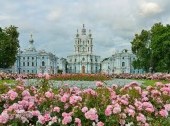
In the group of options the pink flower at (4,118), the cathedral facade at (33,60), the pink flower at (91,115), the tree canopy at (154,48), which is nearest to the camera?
the pink flower at (4,118)

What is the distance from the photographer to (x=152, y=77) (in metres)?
43.4

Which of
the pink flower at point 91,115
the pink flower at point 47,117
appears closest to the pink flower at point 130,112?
the pink flower at point 91,115

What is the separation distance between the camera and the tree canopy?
68.2 m

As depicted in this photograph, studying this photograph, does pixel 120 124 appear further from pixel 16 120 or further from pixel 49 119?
pixel 16 120

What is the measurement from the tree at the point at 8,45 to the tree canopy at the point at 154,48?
2066cm

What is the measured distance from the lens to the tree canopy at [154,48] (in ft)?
224

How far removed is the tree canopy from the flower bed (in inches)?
2235

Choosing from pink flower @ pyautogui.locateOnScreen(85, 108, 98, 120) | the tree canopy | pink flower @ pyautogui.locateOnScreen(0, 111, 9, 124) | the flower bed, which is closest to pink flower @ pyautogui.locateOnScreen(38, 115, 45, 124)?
the flower bed

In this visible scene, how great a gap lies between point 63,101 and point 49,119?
3.27 feet

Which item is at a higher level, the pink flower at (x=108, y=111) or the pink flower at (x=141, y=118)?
the pink flower at (x=108, y=111)

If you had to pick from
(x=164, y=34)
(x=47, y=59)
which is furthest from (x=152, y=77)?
(x=47, y=59)

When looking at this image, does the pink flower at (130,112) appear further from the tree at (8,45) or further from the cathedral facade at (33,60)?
the cathedral facade at (33,60)

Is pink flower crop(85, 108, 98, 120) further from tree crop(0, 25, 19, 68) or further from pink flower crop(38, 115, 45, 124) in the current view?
tree crop(0, 25, 19, 68)

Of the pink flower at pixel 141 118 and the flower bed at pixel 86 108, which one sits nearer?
the flower bed at pixel 86 108
